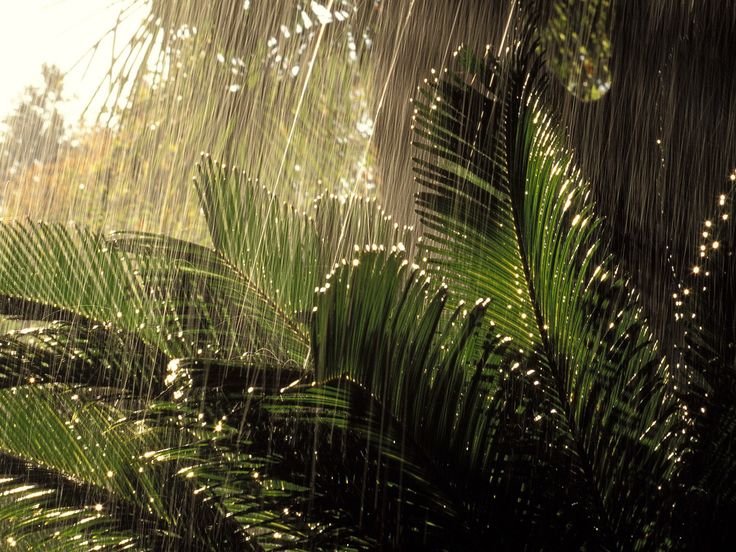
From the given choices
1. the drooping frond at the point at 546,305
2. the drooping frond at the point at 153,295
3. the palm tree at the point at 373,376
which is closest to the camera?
the palm tree at the point at 373,376

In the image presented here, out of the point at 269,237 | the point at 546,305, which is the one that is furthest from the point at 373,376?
the point at 269,237

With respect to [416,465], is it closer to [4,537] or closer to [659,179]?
[4,537]

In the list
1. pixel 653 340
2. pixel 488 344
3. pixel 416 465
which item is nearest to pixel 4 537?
pixel 416 465

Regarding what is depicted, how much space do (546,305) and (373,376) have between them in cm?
66

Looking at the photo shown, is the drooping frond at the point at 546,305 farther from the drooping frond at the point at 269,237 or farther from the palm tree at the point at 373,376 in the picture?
the drooping frond at the point at 269,237

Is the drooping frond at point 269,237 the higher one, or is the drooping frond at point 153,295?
the drooping frond at point 269,237

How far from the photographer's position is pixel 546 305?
2400mm

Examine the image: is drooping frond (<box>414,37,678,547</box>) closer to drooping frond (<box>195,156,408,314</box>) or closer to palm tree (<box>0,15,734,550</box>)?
palm tree (<box>0,15,734,550</box>)

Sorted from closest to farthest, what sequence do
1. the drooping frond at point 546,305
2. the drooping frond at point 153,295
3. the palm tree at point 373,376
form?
1. the palm tree at point 373,376
2. the drooping frond at point 546,305
3. the drooping frond at point 153,295

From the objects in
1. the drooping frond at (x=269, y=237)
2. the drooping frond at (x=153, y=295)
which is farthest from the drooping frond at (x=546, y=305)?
the drooping frond at (x=153, y=295)

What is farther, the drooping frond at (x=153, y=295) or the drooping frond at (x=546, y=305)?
the drooping frond at (x=153, y=295)

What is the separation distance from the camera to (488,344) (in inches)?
85.1

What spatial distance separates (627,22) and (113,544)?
9.64ft

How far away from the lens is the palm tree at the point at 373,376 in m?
2.05
